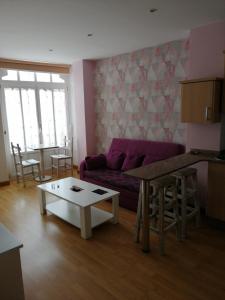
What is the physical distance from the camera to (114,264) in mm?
2385

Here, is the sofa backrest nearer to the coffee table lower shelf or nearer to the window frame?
the coffee table lower shelf

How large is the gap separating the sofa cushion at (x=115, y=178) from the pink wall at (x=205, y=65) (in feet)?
3.10

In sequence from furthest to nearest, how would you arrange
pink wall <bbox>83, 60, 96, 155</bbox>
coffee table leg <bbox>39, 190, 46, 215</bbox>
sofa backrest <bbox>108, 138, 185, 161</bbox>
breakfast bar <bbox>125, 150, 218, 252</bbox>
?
pink wall <bbox>83, 60, 96, 155</bbox>, sofa backrest <bbox>108, 138, 185, 161</bbox>, coffee table leg <bbox>39, 190, 46, 215</bbox>, breakfast bar <bbox>125, 150, 218, 252</bbox>

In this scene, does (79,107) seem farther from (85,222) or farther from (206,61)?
(85,222)

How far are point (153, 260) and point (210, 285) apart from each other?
1.85 ft

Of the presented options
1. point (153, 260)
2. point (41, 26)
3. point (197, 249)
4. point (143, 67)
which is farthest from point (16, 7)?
Result: point (197, 249)

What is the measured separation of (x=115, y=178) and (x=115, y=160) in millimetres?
626

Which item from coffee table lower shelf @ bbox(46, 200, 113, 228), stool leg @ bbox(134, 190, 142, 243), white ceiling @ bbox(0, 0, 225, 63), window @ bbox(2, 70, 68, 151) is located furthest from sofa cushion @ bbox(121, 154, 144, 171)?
window @ bbox(2, 70, 68, 151)

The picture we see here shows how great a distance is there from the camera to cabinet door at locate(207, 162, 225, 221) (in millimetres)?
2830

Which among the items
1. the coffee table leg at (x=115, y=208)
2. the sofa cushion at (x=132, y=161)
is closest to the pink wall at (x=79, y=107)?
the sofa cushion at (x=132, y=161)

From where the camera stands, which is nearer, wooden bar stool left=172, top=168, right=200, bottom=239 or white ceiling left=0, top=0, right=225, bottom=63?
white ceiling left=0, top=0, right=225, bottom=63

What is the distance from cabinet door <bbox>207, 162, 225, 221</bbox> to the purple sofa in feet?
2.99

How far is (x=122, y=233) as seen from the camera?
2.96 metres

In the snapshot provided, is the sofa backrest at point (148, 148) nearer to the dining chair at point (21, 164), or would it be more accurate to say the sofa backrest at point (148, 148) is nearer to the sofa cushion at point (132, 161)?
the sofa cushion at point (132, 161)
